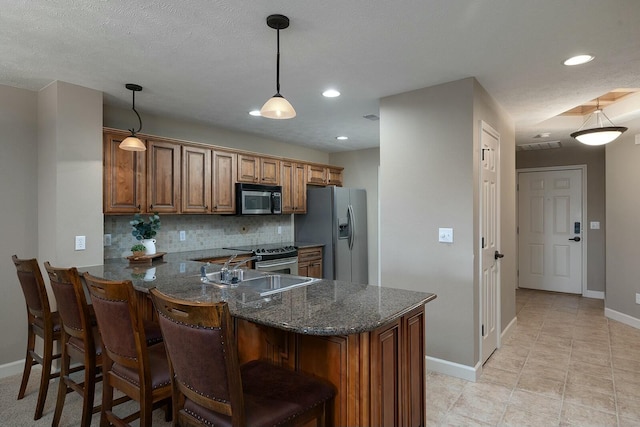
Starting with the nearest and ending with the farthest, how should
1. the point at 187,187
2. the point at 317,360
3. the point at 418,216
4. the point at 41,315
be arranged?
the point at 317,360 < the point at 41,315 < the point at 418,216 < the point at 187,187

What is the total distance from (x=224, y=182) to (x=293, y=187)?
46.9 inches

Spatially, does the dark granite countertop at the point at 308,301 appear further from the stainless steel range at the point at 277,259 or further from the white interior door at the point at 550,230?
the white interior door at the point at 550,230

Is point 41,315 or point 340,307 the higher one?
point 340,307

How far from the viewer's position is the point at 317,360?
1.65m

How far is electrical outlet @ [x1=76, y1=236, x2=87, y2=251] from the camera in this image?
308 cm

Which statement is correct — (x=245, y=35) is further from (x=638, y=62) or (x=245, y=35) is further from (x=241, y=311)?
(x=638, y=62)

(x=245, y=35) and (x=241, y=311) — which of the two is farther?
(x=245, y=35)

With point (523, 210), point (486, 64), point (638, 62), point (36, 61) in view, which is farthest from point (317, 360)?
point (523, 210)

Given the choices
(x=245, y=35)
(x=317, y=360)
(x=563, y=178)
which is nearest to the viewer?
(x=317, y=360)

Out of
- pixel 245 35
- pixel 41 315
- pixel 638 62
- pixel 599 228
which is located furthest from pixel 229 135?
pixel 599 228

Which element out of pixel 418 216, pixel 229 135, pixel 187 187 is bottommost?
pixel 418 216

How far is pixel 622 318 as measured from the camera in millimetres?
4457

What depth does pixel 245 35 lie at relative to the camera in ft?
7.32

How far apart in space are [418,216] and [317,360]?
6.31 ft
